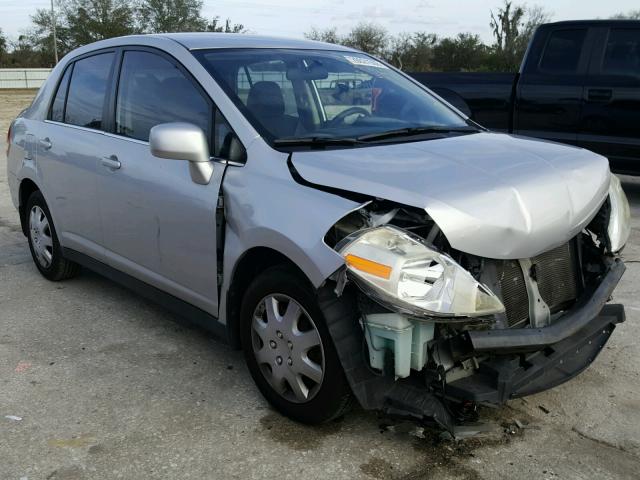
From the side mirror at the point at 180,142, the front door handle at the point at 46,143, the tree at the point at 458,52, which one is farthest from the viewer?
the tree at the point at 458,52

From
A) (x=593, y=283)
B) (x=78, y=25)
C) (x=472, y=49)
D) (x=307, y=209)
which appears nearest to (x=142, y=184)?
(x=307, y=209)

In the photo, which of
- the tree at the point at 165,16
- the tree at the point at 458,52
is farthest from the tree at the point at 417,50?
the tree at the point at 165,16

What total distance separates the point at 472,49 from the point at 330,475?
41088 millimetres

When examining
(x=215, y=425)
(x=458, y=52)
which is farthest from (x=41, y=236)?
(x=458, y=52)

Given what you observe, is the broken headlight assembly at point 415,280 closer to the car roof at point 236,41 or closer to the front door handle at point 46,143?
the car roof at point 236,41

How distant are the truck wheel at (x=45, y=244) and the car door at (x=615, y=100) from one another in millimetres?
5570

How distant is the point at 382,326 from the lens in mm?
2664

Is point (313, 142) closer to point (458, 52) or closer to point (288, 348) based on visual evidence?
point (288, 348)

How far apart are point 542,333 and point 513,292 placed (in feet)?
0.75

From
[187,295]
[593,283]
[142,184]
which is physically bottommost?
[187,295]

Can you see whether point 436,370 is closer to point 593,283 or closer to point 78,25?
point 593,283

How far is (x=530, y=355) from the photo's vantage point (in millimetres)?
2895

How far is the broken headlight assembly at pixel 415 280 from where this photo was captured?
2553 mm

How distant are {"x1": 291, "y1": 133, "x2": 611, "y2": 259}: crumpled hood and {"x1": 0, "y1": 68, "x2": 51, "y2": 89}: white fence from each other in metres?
51.5
